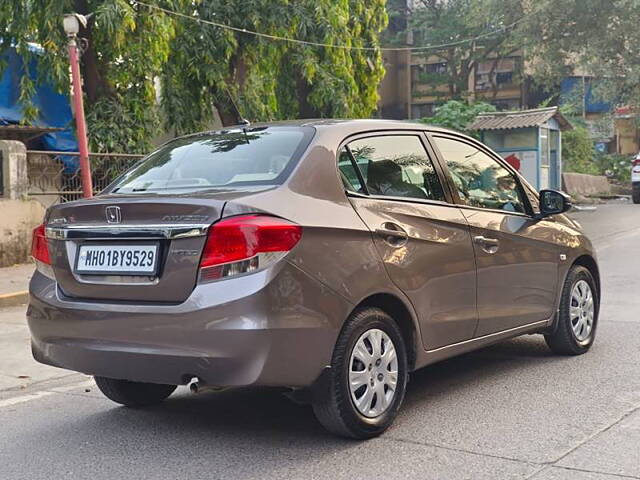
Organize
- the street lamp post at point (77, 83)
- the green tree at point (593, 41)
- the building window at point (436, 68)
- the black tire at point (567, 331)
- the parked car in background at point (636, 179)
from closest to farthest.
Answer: the black tire at point (567, 331)
the street lamp post at point (77, 83)
the green tree at point (593, 41)
the parked car in background at point (636, 179)
the building window at point (436, 68)

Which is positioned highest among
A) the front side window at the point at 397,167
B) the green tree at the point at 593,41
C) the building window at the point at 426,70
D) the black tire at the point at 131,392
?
the building window at the point at 426,70

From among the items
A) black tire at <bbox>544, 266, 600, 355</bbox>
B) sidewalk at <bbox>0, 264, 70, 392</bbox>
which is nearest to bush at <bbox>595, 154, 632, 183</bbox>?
sidewalk at <bbox>0, 264, 70, 392</bbox>

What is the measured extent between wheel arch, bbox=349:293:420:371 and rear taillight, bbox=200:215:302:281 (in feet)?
2.26

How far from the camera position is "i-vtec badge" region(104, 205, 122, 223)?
4098 millimetres

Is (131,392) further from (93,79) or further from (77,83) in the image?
(93,79)

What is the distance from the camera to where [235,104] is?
17453 millimetres

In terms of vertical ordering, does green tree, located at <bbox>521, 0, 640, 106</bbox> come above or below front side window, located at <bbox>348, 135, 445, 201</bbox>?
above

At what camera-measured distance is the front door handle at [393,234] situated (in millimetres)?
4371

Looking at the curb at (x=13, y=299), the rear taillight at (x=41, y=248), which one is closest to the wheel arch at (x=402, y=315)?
the rear taillight at (x=41, y=248)

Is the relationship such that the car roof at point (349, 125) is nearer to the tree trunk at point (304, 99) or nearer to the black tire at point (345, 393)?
the black tire at point (345, 393)

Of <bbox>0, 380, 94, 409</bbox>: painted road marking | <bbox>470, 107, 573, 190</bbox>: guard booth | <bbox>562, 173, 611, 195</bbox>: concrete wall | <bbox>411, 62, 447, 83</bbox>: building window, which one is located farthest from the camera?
<bbox>411, 62, 447, 83</bbox>: building window

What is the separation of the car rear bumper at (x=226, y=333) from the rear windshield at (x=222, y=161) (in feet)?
2.16

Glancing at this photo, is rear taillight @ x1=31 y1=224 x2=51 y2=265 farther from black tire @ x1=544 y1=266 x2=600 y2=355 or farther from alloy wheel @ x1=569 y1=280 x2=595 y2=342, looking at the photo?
alloy wheel @ x1=569 y1=280 x2=595 y2=342

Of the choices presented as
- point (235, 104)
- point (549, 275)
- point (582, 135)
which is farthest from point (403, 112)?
point (549, 275)
